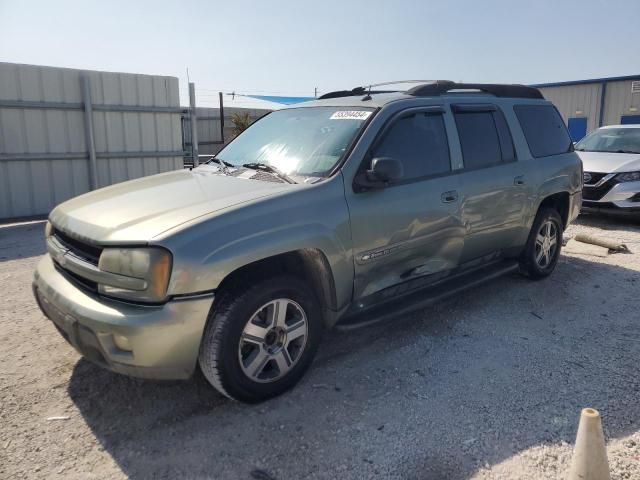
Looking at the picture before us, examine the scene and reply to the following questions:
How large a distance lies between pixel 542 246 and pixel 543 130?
3.87ft

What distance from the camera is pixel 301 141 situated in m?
3.87

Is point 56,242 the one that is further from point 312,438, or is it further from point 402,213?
point 402,213

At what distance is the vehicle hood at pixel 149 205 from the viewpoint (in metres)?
2.81

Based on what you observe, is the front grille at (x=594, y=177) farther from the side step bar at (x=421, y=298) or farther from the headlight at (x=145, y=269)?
the headlight at (x=145, y=269)

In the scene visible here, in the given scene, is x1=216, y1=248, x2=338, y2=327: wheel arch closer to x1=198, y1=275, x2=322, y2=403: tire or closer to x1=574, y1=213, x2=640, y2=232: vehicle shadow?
x1=198, y1=275, x2=322, y2=403: tire

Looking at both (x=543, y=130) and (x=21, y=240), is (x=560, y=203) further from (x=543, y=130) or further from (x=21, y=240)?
(x=21, y=240)

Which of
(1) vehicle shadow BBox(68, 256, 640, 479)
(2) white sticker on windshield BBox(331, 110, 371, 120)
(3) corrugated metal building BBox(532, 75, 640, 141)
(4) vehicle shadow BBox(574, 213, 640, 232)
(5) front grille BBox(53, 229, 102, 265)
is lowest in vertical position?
(1) vehicle shadow BBox(68, 256, 640, 479)

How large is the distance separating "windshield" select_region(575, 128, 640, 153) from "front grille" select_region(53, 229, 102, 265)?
30.5ft

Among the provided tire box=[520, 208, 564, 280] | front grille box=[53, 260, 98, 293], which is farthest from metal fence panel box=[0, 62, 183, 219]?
tire box=[520, 208, 564, 280]

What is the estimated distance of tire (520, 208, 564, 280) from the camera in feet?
17.1

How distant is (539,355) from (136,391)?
9.20 ft

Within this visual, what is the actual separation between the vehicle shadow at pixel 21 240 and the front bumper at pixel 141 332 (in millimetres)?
4382

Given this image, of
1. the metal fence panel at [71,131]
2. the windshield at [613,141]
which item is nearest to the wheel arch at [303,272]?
the metal fence panel at [71,131]

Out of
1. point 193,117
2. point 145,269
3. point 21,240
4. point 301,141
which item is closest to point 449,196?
point 301,141
